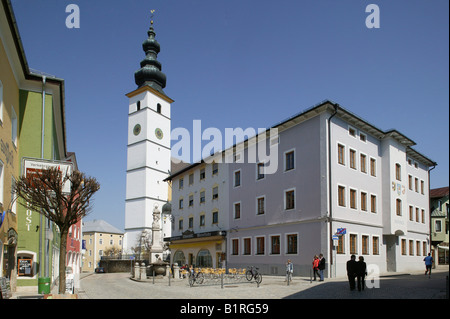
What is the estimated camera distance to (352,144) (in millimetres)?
30859

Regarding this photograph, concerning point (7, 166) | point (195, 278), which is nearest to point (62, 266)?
point (7, 166)

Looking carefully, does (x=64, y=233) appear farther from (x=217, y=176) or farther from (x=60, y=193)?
(x=217, y=176)

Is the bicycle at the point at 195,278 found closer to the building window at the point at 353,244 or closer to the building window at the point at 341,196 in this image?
the building window at the point at 341,196

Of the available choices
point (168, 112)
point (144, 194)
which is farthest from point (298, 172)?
point (168, 112)

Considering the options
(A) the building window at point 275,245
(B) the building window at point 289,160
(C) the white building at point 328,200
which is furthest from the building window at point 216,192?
(B) the building window at point 289,160

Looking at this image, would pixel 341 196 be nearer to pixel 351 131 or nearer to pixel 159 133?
pixel 351 131

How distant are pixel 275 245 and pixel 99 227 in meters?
67.4

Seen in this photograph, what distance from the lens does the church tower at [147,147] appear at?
75.3 metres

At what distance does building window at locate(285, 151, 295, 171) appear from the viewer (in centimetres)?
3136

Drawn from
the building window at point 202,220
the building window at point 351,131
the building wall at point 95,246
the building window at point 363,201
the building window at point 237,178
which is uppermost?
the building window at point 351,131

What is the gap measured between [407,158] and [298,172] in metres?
13.8

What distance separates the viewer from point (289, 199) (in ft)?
103

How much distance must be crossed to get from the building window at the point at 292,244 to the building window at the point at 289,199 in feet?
7.13

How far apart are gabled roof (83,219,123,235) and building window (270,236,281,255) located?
2566 inches
